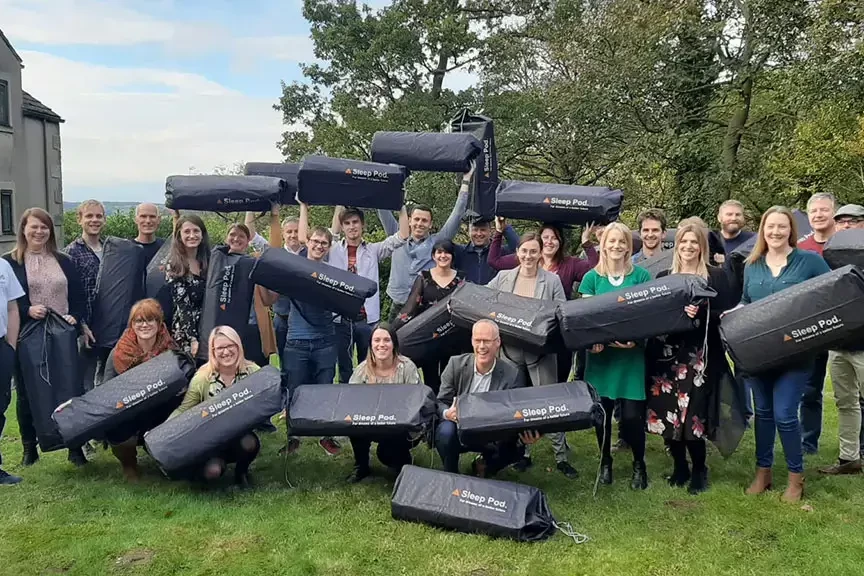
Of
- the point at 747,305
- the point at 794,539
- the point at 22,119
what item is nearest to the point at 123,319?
the point at 747,305

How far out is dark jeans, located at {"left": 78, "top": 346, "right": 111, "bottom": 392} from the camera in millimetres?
5551

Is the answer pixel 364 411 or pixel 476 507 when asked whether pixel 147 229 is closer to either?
pixel 364 411

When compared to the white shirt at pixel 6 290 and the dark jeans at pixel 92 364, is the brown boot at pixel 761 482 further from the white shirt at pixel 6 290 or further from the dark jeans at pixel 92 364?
the white shirt at pixel 6 290

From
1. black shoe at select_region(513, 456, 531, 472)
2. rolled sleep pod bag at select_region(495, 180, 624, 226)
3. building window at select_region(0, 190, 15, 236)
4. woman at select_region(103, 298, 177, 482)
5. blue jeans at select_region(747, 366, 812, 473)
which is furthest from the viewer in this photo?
building window at select_region(0, 190, 15, 236)

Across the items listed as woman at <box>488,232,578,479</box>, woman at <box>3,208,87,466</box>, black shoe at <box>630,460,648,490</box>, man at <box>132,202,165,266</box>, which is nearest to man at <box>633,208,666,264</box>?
woman at <box>488,232,578,479</box>

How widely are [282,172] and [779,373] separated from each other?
4881 mm

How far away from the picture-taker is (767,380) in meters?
4.53

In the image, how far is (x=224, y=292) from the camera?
527 centimetres

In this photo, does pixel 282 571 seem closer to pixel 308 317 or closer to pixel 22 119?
pixel 308 317

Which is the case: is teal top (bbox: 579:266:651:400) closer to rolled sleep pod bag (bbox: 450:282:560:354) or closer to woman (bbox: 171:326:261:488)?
rolled sleep pod bag (bbox: 450:282:560:354)

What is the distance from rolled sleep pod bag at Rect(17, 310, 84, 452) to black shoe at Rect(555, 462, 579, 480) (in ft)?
12.4

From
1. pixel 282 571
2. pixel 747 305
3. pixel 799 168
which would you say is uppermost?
pixel 799 168

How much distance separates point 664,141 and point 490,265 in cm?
1050

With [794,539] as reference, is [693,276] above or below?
above
